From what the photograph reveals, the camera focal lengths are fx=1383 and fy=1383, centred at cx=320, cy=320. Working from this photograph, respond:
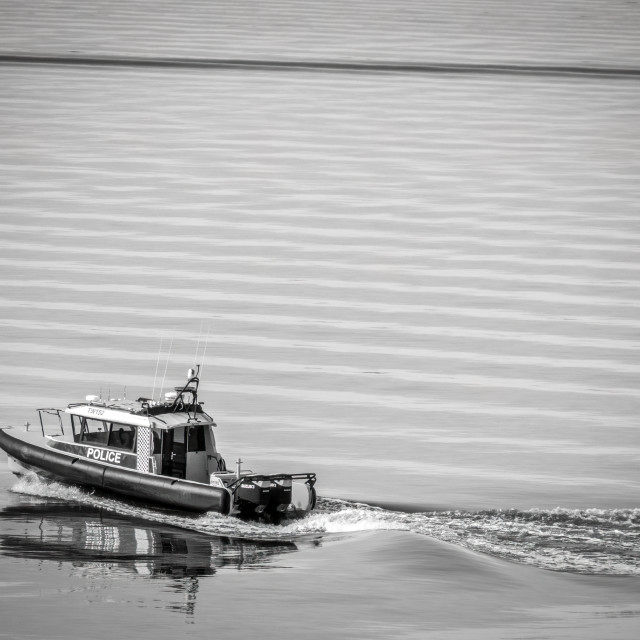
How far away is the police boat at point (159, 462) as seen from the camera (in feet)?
28.5

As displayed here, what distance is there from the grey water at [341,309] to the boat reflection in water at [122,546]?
0.03 m

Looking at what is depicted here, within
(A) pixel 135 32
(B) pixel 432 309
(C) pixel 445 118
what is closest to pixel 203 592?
(B) pixel 432 309

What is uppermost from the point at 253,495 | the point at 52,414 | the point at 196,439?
the point at 52,414

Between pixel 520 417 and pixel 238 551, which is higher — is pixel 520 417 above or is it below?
above

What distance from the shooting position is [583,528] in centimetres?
836

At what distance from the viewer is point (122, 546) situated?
8086 millimetres

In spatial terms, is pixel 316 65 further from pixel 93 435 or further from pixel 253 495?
pixel 253 495

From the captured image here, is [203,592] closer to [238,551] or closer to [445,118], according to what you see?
[238,551]

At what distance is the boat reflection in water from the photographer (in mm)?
7559

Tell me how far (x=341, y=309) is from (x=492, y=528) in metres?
4.93

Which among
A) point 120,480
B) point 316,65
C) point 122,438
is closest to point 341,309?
point 122,438

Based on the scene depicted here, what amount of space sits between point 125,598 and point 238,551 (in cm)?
123

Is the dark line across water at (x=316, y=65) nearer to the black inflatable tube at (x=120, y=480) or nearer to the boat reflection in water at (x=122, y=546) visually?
the black inflatable tube at (x=120, y=480)

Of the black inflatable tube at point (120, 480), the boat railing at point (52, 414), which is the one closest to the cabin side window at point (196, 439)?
the black inflatable tube at point (120, 480)
